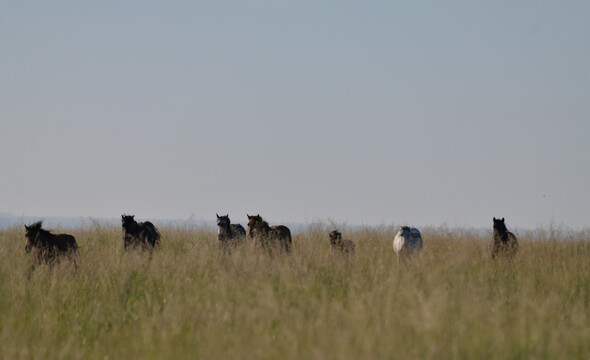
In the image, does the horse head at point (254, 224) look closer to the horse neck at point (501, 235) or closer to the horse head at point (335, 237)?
the horse head at point (335, 237)

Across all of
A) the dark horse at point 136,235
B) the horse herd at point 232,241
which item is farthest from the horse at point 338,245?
the dark horse at point 136,235

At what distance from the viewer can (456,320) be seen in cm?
720

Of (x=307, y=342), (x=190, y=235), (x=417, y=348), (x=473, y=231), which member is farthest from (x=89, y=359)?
(x=473, y=231)

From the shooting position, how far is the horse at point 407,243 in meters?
13.7

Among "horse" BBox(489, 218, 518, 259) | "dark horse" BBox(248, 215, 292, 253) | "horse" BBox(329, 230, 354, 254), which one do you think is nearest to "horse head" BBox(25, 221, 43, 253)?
"dark horse" BBox(248, 215, 292, 253)

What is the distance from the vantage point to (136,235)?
14.7 metres

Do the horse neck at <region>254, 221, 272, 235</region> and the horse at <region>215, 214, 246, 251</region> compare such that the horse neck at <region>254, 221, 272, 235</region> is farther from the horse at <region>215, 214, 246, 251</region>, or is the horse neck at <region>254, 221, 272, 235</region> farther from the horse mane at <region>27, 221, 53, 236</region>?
the horse mane at <region>27, 221, 53, 236</region>

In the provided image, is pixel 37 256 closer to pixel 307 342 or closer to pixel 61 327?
pixel 61 327

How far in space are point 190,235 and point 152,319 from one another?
1345 centimetres

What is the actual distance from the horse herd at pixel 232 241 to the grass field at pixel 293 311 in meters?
0.59

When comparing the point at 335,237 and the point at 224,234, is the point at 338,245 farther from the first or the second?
the point at 224,234

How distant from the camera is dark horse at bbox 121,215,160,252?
47.2ft

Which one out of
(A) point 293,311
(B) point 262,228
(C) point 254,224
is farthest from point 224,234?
(A) point 293,311

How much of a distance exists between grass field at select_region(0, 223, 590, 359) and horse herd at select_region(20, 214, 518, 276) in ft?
1.95
